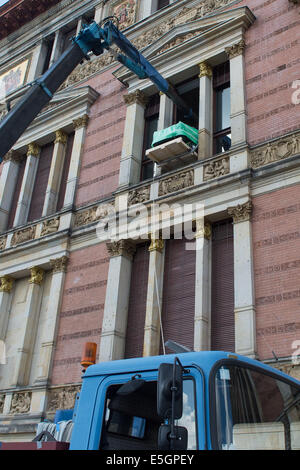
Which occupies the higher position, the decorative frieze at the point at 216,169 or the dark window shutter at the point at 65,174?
the dark window shutter at the point at 65,174

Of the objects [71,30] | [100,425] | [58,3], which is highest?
[58,3]

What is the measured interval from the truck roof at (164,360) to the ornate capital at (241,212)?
6.62m

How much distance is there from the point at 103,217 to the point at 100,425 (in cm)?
1013

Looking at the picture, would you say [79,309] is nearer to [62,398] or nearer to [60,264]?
[60,264]

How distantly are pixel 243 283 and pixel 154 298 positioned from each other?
2570 mm

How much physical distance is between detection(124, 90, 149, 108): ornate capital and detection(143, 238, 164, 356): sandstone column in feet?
17.0

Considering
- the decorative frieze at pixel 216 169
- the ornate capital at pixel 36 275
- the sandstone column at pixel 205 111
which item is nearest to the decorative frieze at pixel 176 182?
A: the decorative frieze at pixel 216 169

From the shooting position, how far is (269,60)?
13711mm

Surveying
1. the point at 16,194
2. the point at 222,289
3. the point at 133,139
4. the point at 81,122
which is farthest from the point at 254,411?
the point at 16,194

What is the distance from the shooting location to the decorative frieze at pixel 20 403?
46.2ft

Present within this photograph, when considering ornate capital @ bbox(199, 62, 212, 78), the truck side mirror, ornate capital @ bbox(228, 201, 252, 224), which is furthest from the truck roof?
ornate capital @ bbox(199, 62, 212, 78)

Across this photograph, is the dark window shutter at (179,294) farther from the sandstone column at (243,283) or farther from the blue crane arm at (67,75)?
the blue crane arm at (67,75)
